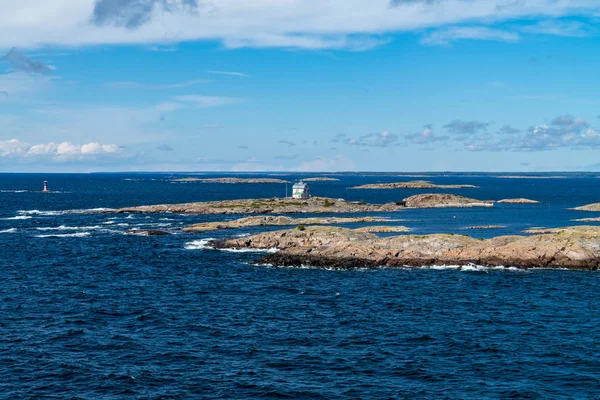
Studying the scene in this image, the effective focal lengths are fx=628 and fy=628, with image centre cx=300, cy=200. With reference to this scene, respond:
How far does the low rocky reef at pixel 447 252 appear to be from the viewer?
87.7 m

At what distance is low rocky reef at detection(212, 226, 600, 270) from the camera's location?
288ft

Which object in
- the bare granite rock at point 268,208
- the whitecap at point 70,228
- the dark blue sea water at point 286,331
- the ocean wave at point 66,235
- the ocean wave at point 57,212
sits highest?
the bare granite rock at point 268,208

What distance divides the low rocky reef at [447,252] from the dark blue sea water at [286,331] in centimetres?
380

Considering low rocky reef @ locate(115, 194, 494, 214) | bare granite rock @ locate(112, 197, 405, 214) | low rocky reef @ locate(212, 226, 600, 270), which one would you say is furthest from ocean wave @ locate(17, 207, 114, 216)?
low rocky reef @ locate(212, 226, 600, 270)

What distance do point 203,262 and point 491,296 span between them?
42.1 metres

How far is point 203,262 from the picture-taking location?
3639 inches

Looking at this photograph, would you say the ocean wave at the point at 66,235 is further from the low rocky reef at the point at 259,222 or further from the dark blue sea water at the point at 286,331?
the dark blue sea water at the point at 286,331

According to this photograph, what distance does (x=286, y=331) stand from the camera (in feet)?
183

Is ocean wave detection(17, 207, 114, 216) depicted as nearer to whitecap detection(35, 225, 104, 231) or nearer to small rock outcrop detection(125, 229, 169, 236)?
whitecap detection(35, 225, 104, 231)

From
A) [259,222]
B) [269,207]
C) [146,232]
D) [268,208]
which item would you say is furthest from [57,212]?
[259,222]

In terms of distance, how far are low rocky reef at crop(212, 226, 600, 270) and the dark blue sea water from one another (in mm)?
3797

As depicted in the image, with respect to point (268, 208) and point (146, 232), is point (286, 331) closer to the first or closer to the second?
point (146, 232)

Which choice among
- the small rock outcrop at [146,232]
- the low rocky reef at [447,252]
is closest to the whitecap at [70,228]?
the small rock outcrop at [146,232]

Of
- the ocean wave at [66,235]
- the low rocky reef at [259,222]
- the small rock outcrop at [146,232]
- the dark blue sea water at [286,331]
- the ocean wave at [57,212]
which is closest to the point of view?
the dark blue sea water at [286,331]
